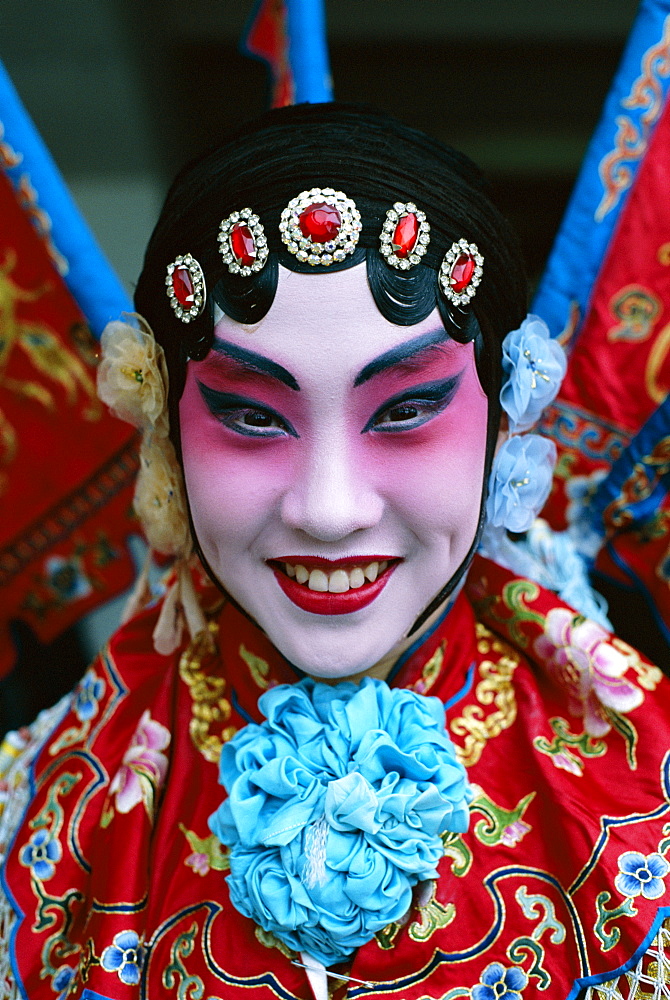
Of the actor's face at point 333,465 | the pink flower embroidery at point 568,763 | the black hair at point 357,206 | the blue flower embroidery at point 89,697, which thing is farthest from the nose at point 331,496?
the blue flower embroidery at point 89,697

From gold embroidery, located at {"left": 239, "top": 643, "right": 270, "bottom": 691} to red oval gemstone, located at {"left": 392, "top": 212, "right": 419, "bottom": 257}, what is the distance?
512 millimetres

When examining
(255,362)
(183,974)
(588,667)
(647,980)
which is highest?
(255,362)

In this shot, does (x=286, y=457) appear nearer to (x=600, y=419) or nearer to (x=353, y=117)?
(x=353, y=117)

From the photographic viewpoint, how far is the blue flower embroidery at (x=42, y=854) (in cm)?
120

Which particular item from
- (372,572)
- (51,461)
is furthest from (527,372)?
(51,461)

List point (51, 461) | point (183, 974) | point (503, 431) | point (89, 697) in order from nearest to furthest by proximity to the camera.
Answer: point (183, 974) < point (503, 431) < point (89, 697) < point (51, 461)

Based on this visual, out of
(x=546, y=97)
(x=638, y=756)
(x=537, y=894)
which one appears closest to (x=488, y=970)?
(x=537, y=894)

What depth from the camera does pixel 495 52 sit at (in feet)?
7.45

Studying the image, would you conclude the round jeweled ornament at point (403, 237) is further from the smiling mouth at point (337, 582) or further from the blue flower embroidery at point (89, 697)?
the blue flower embroidery at point (89, 697)

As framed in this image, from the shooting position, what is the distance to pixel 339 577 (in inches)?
41.5

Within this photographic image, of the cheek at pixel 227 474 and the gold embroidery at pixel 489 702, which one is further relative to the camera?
the gold embroidery at pixel 489 702

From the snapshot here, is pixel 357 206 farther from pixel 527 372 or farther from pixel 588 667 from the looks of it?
pixel 588 667

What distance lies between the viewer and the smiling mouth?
1.05 m

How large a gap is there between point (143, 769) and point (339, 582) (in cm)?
36
